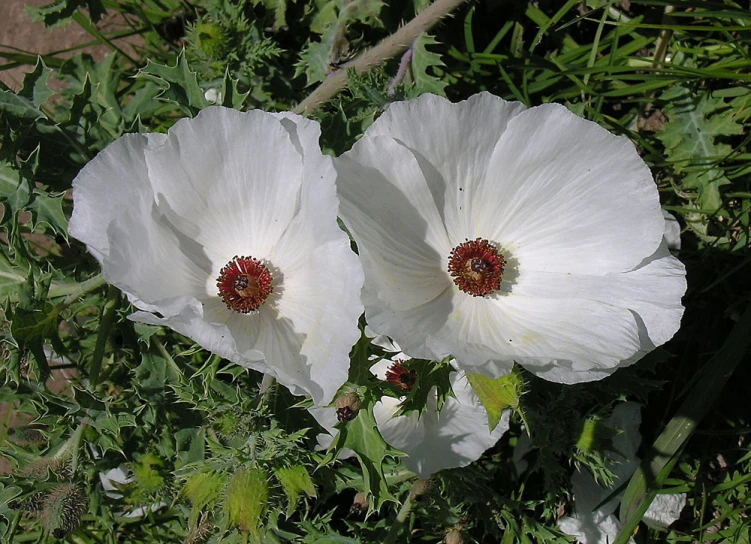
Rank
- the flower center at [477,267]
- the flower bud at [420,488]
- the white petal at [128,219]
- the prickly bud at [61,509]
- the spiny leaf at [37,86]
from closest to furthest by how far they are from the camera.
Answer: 1. the white petal at [128,219]
2. the flower center at [477,267]
3. the prickly bud at [61,509]
4. the spiny leaf at [37,86]
5. the flower bud at [420,488]

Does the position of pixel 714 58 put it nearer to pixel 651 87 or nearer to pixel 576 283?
pixel 651 87

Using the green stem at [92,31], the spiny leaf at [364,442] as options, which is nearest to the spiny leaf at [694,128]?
the spiny leaf at [364,442]

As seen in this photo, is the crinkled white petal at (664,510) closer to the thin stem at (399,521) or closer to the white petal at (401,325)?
the thin stem at (399,521)

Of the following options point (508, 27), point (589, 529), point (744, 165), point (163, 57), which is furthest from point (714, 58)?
point (163, 57)

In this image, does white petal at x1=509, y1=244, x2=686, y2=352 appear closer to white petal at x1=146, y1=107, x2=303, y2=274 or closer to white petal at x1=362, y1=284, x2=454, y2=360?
white petal at x1=362, y1=284, x2=454, y2=360

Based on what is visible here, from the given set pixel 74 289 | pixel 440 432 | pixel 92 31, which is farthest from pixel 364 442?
pixel 92 31

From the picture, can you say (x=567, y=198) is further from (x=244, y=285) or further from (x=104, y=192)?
(x=104, y=192)
